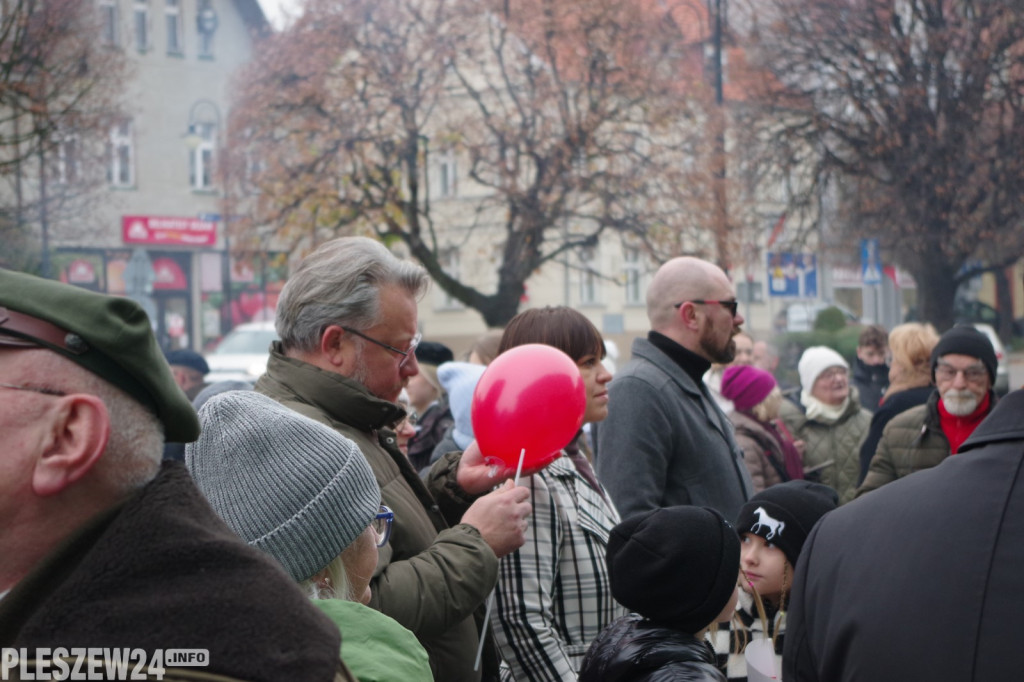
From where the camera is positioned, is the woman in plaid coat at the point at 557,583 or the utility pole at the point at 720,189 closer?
the woman in plaid coat at the point at 557,583

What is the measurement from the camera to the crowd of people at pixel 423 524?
1436 mm

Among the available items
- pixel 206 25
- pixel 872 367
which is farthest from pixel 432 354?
pixel 206 25

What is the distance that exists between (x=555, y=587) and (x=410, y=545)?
716mm

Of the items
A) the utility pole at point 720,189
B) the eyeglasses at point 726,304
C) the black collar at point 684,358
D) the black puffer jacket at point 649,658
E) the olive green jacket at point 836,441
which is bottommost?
the olive green jacket at point 836,441

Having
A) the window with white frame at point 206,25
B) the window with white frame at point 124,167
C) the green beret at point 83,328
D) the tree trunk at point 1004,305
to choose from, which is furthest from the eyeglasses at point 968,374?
the window with white frame at point 206,25

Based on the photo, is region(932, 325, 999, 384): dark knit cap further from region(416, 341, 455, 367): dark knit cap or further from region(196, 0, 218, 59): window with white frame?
region(196, 0, 218, 59): window with white frame

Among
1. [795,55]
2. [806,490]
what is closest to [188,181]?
[795,55]

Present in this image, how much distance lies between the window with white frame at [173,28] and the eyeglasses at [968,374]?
3217cm

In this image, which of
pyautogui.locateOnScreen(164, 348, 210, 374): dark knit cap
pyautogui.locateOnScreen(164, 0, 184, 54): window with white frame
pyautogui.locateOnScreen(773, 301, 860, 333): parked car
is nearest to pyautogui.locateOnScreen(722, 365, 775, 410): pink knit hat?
pyautogui.locateOnScreen(164, 348, 210, 374): dark knit cap

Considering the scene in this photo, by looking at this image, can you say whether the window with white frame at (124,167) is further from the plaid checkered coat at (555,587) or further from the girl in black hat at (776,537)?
the girl in black hat at (776,537)

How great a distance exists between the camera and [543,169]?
18500 millimetres

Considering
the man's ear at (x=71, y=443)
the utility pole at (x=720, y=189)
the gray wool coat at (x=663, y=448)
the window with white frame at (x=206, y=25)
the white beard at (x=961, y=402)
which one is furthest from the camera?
the window with white frame at (x=206, y=25)

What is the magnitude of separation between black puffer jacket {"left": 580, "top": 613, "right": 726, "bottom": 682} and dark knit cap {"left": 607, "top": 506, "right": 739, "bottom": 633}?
52 mm

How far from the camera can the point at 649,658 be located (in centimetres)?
254
